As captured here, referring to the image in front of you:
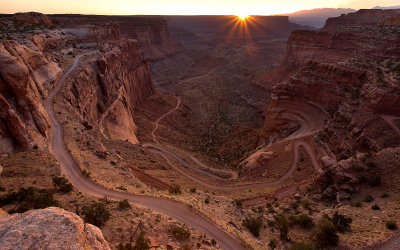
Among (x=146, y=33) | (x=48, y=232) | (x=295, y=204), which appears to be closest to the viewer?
(x=48, y=232)

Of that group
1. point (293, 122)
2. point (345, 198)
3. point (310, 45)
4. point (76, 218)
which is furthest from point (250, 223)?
point (310, 45)

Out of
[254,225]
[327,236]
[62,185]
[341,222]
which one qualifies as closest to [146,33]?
[62,185]

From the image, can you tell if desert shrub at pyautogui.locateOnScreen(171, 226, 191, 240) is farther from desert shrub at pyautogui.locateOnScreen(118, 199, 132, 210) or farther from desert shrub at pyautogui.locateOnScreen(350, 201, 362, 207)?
desert shrub at pyautogui.locateOnScreen(350, 201, 362, 207)

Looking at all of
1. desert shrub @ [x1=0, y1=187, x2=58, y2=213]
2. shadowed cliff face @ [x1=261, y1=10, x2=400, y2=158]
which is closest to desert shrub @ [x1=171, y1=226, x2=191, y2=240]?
desert shrub @ [x1=0, y1=187, x2=58, y2=213]

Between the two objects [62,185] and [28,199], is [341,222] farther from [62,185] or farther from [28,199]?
[28,199]

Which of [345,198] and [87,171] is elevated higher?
[87,171]

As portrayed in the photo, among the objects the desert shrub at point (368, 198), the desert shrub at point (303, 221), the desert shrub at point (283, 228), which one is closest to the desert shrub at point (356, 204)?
the desert shrub at point (368, 198)

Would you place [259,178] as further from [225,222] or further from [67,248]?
[67,248]
